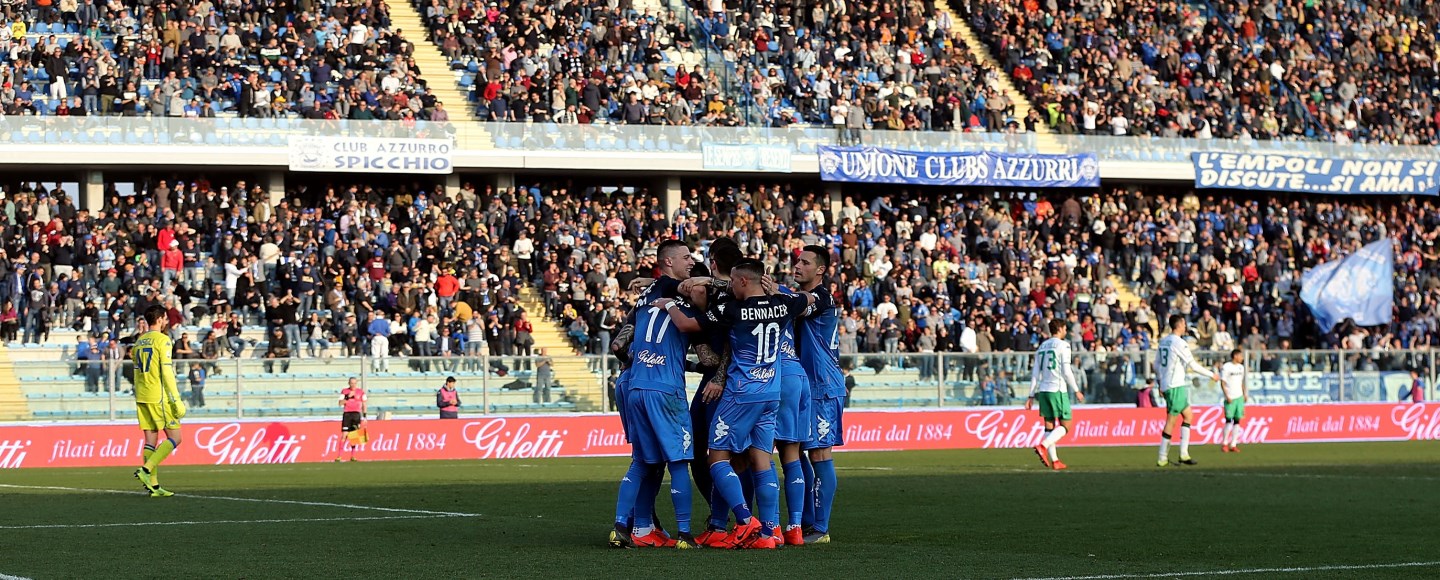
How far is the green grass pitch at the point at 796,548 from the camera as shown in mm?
11734

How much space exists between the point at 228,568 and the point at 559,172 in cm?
3149

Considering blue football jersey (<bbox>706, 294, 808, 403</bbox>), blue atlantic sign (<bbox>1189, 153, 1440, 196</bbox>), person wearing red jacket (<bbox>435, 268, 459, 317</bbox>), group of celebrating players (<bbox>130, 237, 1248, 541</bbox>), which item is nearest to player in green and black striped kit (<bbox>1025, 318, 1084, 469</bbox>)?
group of celebrating players (<bbox>130, 237, 1248, 541</bbox>)

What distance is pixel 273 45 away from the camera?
40.6 meters

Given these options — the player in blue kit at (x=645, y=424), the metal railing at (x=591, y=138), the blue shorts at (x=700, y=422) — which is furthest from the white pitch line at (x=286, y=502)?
the metal railing at (x=591, y=138)

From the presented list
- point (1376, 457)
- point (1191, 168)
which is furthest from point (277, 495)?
point (1191, 168)

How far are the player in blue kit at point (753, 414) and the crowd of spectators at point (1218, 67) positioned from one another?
35.3 metres

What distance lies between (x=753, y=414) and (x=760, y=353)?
15.1 inches

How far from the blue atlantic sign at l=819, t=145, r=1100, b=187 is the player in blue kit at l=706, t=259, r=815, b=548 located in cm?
3070

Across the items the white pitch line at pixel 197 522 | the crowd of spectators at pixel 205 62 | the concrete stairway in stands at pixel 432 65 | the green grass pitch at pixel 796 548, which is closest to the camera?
the green grass pitch at pixel 796 548

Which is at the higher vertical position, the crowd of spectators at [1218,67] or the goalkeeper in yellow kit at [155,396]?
the crowd of spectators at [1218,67]

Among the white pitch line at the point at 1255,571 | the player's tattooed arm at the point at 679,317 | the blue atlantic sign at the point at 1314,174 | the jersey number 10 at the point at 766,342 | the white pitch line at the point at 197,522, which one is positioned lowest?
the white pitch line at the point at 197,522

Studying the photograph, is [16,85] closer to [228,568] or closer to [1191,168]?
[1191,168]

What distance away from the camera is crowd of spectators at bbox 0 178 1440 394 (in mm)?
35531

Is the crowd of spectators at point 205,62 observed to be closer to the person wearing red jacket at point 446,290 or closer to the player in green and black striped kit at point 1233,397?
the person wearing red jacket at point 446,290
